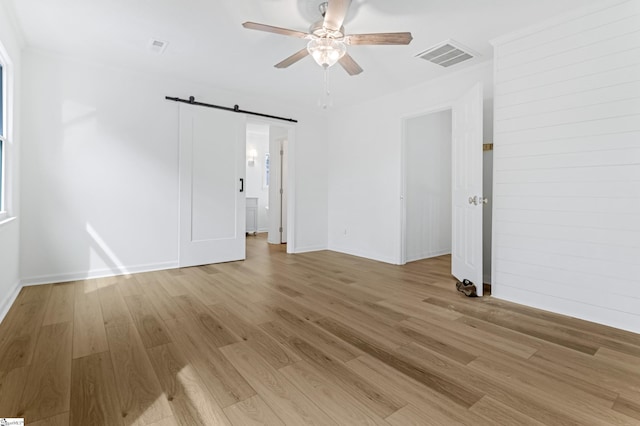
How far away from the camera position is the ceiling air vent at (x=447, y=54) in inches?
122

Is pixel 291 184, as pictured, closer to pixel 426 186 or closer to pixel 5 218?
pixel 426 186

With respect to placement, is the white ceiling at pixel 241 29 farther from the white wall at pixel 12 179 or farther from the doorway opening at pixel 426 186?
the doorway opening at pixel 426 186

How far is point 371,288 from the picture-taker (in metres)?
3.33

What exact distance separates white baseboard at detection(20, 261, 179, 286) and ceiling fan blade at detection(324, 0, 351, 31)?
3481 mm

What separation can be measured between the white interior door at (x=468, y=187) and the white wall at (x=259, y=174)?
5564 mm

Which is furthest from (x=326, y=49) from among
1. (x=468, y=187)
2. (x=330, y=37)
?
(x=468, y=187)

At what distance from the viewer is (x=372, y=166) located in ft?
16.4

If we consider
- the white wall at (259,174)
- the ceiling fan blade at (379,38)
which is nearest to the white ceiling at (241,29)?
the ceiling fan blade at (379,38)

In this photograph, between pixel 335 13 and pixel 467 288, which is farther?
pixel 467 288

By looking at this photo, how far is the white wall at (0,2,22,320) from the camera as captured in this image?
2488 millimetres

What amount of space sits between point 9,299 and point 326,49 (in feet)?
11.4

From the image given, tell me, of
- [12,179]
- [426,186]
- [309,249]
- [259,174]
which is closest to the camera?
[12,179]

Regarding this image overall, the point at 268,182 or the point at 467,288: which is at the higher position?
the point at 268,182

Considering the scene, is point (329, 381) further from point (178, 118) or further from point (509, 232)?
point (178, 118)
